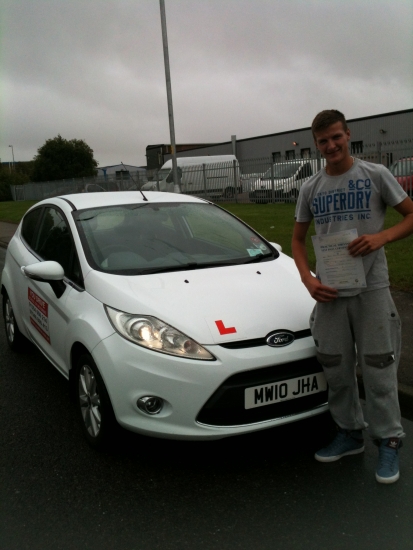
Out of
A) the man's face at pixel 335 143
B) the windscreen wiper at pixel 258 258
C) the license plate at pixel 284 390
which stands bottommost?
the license plate at pixel 284 390

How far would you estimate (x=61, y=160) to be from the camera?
210ft

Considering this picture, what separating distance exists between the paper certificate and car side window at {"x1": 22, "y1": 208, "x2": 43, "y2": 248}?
286cm

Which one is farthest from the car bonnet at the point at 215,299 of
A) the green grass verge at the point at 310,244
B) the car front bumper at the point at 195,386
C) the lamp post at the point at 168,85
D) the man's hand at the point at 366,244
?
the lamp post at the point at 168,85

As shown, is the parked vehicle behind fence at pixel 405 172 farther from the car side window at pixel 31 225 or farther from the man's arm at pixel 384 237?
the man's arm at pixel 384 237

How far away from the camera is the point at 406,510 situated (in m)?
2.58

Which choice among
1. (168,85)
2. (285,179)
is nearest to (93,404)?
(168,85)

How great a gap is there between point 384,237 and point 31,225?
3.39 m

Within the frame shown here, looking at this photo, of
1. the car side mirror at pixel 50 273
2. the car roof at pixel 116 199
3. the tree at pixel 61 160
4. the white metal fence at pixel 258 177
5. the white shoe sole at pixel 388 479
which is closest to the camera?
the white shoe sole at pixel 388 479

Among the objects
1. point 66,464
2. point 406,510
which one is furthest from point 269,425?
point 66,464

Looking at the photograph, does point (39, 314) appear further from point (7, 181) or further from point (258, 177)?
point (7, 181)

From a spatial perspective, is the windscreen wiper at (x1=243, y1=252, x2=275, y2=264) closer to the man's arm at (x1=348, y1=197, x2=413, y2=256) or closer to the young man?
the young man

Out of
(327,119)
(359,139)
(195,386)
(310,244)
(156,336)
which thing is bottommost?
(310,244)

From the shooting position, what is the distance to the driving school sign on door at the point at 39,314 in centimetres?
391

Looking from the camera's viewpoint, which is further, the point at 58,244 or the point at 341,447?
the point at 58,244
